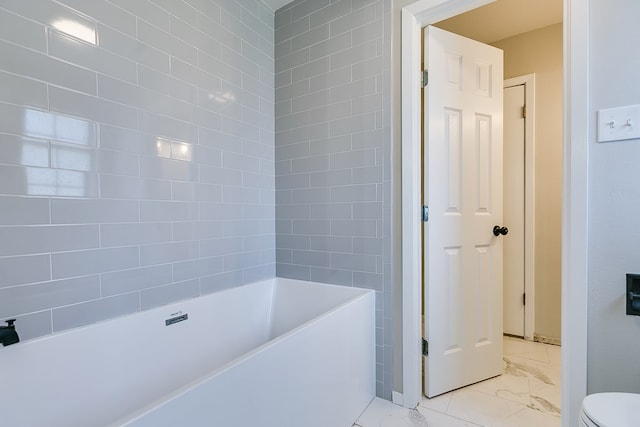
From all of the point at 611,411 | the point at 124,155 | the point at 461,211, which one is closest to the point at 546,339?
the point at 461,211

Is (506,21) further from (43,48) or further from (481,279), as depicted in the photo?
(43,48)

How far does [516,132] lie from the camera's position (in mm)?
2521

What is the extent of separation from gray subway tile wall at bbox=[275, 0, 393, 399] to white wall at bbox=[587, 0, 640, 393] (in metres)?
0.89

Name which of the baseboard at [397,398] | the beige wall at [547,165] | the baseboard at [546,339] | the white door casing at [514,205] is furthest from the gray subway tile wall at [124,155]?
the baseboard at [546,339]

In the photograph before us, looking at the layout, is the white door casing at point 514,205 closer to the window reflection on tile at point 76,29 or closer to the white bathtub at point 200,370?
the white bathtub at point 200,370

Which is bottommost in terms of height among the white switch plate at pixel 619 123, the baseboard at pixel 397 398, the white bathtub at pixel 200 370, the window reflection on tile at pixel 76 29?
the baseboard at pixel 397 398

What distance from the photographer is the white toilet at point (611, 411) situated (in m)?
0.82

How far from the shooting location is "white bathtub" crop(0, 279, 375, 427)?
888 millimetres

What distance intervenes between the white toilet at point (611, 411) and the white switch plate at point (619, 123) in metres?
0.91

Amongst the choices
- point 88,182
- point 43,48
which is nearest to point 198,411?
point 88,182

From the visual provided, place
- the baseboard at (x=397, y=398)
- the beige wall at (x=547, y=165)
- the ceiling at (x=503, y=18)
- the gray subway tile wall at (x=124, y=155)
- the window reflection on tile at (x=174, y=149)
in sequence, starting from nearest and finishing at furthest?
the gray subway tile wall at (x=124, y=155), the window reflection on tile at (x=174, y=149), the baseboard at (x=397, y=398), the ceiling at (x=503, y=18), the beige wall at (x=547, y=165)

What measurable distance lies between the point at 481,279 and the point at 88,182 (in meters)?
2.23

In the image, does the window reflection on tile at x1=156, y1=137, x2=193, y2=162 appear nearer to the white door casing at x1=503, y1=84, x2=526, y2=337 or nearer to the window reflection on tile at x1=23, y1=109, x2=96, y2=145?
the window reflection on tile at x1=23, y1=109, x2=96, y2=145

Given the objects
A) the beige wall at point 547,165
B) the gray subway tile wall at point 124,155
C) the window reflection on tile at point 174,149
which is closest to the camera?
the gray subway tile wall at point 124,155
